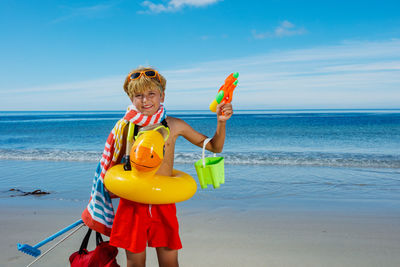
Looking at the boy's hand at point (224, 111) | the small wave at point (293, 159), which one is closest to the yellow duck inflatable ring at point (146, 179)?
the boy's hand at point (224, 111)

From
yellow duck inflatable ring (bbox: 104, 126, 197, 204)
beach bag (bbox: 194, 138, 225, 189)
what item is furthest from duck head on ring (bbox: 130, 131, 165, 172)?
beach bag (bbox: 194, 138, 225, 189)

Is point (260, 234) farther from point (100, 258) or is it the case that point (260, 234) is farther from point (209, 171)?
point (100, 258)

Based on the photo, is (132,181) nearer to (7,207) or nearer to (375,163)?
(7,207)

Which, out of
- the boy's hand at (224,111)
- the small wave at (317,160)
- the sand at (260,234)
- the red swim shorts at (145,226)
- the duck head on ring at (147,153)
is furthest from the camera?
the small wave at (317,160)

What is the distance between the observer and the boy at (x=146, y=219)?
80.0 inches

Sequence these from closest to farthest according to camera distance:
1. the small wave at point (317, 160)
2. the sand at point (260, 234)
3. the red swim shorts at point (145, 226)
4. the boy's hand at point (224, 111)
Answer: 1. the red swim shorts at point (145, 226)
2. the boy's hand at point (224, 111)
3. the sand at point (260, 234)
4. the small wave at point (317, 160)

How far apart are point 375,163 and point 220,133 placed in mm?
9210

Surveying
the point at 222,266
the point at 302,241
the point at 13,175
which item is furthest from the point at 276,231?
the point at 13,175

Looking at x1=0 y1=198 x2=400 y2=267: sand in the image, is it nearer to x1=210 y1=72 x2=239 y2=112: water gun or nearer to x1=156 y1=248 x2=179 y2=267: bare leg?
x1=156 y1=248 x2=179 y2=267: bare leg

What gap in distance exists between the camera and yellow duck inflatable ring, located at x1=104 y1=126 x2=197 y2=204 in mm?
1814

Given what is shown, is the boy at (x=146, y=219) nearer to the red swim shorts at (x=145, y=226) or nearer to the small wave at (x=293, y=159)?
the red swim shorts at (x=145, y=226)

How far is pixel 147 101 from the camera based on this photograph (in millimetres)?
2119

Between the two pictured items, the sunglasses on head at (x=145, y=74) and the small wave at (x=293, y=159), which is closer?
the sunglasses on head at (x=145, y=74)

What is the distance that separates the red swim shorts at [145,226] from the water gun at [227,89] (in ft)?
2.55
